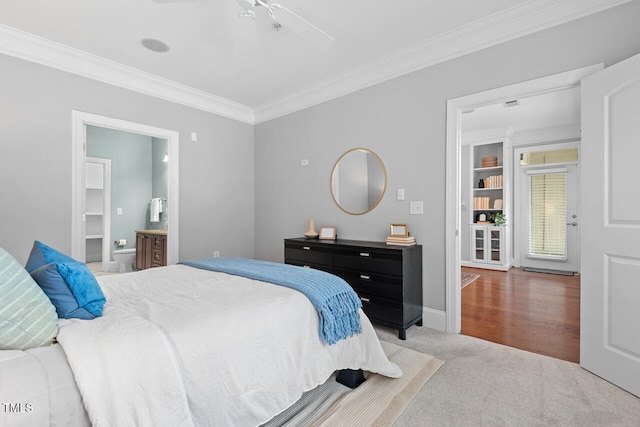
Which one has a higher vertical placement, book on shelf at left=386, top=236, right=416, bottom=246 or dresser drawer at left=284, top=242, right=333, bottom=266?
book on shelf at left=386, top=236, right=416, bottom=246

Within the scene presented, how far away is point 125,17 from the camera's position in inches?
103

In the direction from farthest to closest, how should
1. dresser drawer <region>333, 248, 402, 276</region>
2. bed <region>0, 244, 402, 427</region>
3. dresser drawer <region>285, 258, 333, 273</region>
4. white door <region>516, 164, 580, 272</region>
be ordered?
white door <region>516, 164, 580, 272</region>
dresser drawer <region>285, 258, 333, 273</region>
dresser drawer <region>333, 248, 402, 276</region>
bed <region>0, 244, 402, 427</region>

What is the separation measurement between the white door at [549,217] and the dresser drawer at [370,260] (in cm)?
463

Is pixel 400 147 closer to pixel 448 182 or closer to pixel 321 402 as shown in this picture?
pixel 448 182

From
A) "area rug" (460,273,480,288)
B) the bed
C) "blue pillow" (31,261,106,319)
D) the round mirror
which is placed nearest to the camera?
the bed

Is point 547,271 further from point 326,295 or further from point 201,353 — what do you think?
point 201,353

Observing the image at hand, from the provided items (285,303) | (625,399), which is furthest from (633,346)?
(285,303)

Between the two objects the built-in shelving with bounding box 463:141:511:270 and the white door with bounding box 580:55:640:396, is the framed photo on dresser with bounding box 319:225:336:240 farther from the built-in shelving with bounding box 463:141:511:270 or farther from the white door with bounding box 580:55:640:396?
the built-in shelving with bounding box 463:141:511:270

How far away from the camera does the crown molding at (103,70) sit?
2.87m

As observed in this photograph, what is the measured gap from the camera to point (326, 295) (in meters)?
1.80

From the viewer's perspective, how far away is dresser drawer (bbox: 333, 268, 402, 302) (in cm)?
282

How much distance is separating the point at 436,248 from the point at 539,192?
428cm

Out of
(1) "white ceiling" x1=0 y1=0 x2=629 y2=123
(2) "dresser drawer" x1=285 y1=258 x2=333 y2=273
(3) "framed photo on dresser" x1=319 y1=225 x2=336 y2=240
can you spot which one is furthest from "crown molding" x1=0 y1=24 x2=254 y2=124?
(2) "dresser drawer" x1=285 y1=258 x2=333 y2=273

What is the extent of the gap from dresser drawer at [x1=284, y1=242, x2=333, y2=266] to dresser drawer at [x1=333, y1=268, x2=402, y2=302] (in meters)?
0.24
